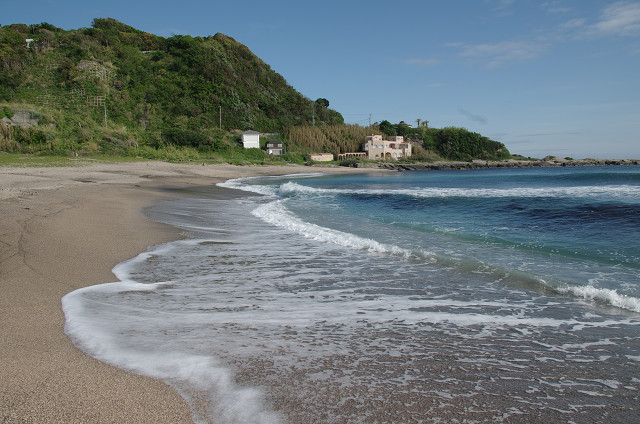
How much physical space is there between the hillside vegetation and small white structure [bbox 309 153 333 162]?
2485mm

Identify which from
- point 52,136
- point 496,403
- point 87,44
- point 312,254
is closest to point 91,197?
point 312,254

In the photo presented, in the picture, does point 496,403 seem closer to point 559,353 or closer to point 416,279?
point 559,353

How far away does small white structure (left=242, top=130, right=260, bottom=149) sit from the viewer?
55031 mm

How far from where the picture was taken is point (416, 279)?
5.04 m

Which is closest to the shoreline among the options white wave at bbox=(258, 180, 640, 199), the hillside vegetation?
the hillside vegetation

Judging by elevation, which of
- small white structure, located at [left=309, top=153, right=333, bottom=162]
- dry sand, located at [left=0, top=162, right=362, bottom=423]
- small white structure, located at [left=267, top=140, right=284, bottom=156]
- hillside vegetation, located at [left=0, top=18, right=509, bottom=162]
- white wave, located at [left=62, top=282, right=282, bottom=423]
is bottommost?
white wave, located at [left=62, top=282, right=282, bottom=423]

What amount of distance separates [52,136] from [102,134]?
7.17 m

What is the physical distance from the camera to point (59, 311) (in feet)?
11.0

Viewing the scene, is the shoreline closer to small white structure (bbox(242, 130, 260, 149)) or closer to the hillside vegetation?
the hillside vegetation

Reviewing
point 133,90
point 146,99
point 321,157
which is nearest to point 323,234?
point 321,157

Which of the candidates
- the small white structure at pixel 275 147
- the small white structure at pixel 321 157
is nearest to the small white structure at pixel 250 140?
the small white structure at pixel 275 147

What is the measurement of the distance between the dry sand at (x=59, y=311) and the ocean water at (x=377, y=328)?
0.54 feet

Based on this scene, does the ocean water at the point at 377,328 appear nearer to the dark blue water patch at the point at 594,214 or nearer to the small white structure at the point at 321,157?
the dark blue water patch at the point at 594,214

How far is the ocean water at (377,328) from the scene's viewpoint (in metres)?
2.21
